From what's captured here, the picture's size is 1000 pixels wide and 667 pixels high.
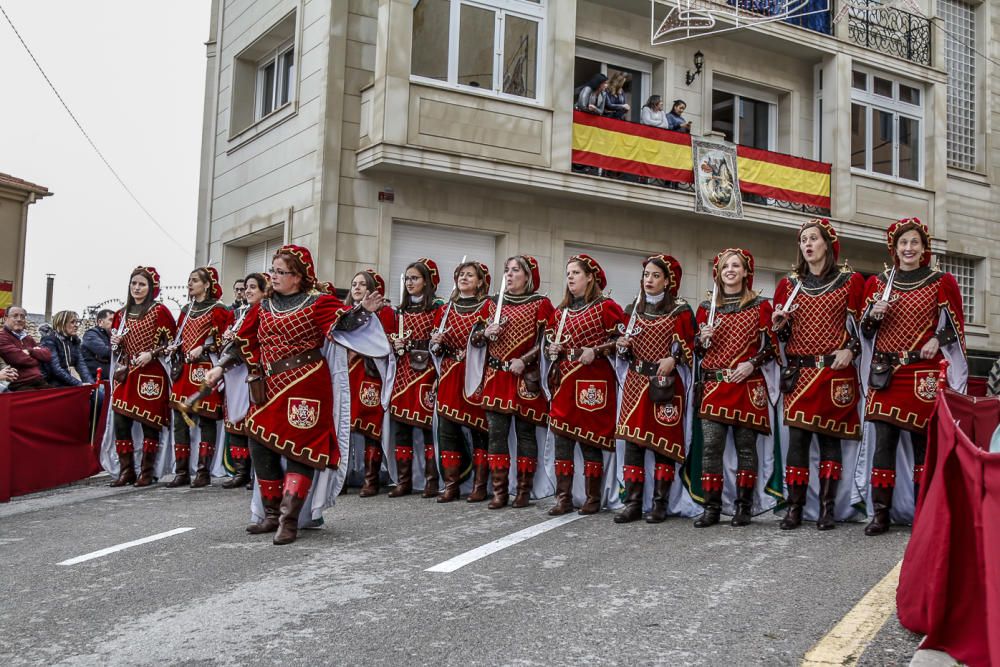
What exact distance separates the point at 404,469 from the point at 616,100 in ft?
31.1

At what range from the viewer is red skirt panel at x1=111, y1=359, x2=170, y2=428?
9.20 meters

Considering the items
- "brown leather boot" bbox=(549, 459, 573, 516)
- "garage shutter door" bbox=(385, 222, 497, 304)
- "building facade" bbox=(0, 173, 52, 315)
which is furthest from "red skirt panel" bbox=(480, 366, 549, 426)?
"building facade" bbox=(0, 173, 52, 315)

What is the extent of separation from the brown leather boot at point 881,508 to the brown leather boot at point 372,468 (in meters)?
4.22

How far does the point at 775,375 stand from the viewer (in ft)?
22.9

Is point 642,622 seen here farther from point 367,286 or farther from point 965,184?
point 965,184

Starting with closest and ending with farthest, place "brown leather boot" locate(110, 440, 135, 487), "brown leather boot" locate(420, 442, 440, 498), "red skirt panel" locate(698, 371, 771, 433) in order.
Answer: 1. "red skirt panel" locate(698, 371, 771, 433)
2. "brown leather boot" locate(420, 442, 440, 498)
3. "brown leather boot" locate(110, 440, 135, 487)

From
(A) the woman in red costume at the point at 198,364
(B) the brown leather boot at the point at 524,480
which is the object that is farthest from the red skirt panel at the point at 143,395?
(B) the brown leather boot at the point at 524,480

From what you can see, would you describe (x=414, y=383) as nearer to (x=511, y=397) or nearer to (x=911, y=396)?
(x=511, y=397)

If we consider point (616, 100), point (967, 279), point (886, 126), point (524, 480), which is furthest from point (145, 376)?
point (967, 279)

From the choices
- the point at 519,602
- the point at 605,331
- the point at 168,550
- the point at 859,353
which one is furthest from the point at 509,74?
the point at 519,602

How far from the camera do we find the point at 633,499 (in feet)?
23.3

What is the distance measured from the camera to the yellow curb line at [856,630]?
3709 millimetres

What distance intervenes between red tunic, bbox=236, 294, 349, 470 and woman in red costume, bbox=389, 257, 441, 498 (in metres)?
2.12

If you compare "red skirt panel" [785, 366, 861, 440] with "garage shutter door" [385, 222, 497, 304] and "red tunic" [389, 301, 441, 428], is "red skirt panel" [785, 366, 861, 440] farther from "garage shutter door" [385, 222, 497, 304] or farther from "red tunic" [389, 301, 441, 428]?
"garage shutter door" [385, 222, 497, 304]
